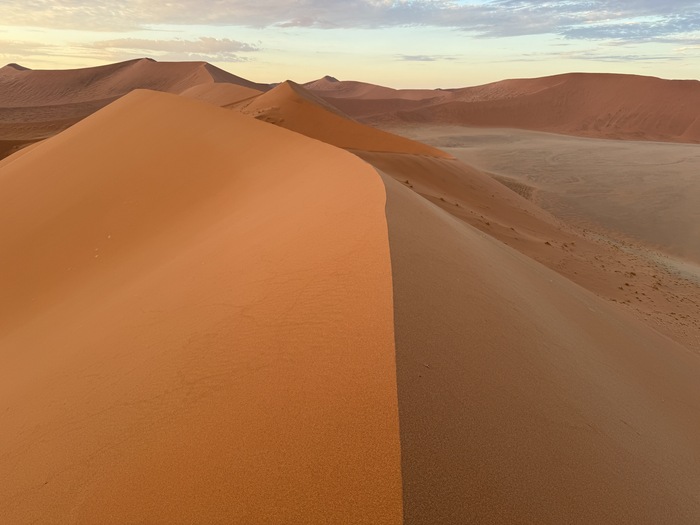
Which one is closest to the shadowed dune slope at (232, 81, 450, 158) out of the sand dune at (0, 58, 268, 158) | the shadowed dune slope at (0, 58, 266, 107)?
the sand dune at (0, 58, 268, 158)

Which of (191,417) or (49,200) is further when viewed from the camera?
(49,200)

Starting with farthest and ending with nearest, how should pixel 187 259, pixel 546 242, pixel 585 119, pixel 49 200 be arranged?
pixel 585 119, pixel 546 242, pixel 49 200, pixel 187 259

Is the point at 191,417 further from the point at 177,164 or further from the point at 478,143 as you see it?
the point at 478,143

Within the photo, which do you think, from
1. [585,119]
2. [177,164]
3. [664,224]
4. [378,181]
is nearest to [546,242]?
[378,181]

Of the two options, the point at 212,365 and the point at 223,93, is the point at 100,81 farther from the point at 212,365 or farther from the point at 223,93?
the point at 212,365

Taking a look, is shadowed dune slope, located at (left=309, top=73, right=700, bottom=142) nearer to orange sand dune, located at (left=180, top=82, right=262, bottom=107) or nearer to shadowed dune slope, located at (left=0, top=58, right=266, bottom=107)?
shadowed dune slope, located at (left=0, top=58, right=266, bottom=107)
